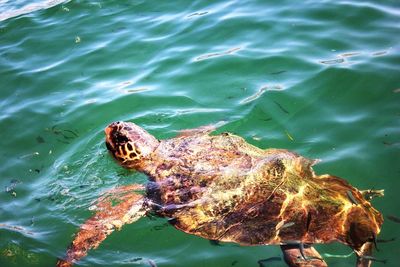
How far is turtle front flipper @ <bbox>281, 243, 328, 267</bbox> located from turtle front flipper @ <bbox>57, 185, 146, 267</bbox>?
186 centimetres

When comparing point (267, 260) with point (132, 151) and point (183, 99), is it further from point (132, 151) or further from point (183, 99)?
point (183, 99)

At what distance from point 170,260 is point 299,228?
5.02 feet

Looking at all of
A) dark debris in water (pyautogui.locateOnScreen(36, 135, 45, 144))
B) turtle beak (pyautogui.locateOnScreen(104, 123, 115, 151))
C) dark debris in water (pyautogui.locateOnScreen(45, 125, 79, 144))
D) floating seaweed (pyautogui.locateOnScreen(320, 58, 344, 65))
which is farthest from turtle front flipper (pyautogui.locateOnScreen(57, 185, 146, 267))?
floating seaweed (pyautogui.locateOnScreen(320, 58, 344, 65))

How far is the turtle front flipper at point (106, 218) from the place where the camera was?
14.1 feet

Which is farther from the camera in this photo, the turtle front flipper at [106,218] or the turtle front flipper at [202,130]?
the turtle front flipper at [202,130]

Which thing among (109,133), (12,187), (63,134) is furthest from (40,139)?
(109,133)

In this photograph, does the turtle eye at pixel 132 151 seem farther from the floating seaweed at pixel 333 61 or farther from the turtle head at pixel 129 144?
the floating seaweed at pixel 333 61

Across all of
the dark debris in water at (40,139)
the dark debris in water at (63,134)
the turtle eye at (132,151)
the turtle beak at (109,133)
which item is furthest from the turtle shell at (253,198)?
the dark debris in water at (40,139)

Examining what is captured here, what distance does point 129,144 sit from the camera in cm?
529

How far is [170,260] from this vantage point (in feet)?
13.9

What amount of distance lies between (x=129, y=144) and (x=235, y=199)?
6.37 feet

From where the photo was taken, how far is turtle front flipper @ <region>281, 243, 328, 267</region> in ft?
11.9

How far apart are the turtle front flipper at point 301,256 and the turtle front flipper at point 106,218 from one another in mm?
1858

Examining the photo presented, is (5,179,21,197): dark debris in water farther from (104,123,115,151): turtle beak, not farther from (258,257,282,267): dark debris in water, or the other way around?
(258,257,282,267): dark debris in water
